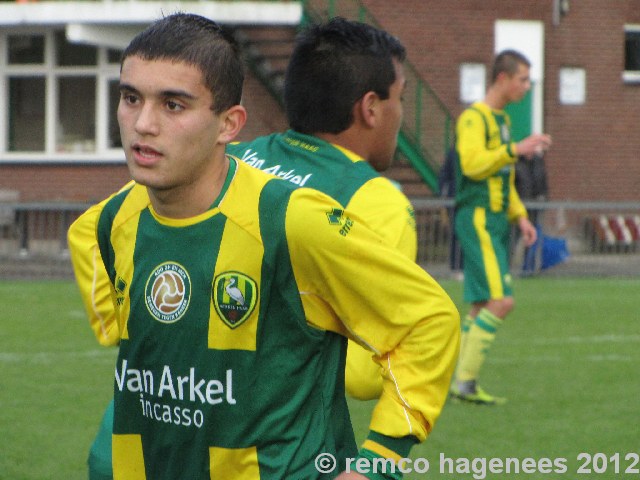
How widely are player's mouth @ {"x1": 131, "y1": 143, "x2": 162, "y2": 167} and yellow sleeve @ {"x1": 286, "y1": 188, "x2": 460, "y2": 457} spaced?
35cm

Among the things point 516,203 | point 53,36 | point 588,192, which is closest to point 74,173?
point 53,36

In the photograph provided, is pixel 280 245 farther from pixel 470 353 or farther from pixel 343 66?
pixel 470 353

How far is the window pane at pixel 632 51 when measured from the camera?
25.2 m

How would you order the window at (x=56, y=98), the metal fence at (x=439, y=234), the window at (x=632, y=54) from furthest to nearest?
the window at (x=632, y=54), the window at (x=56, y=98), the metal fence at (x=439, y=234)

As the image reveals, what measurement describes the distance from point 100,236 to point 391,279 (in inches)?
32.4

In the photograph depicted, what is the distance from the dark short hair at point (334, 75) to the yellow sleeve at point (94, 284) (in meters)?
0.88

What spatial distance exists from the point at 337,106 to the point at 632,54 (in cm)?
2199

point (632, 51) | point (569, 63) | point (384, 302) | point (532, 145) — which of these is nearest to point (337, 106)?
point (384, 302)

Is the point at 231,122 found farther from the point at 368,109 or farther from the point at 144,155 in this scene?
the point at 368,109

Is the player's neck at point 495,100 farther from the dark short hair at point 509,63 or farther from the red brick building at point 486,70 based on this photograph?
the red brick building at point 486,70

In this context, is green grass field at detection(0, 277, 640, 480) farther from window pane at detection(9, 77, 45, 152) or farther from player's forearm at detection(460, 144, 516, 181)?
window pane at detection(9, 77, 45, 152)

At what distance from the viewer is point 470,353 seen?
8.99 m

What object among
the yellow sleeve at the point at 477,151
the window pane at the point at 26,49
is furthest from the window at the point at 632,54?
the yellow sleeve at the point at 477,151

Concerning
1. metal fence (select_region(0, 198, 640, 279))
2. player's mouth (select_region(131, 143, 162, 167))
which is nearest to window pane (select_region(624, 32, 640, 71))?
metal fence (select_region(0, 198, 640, 279))
